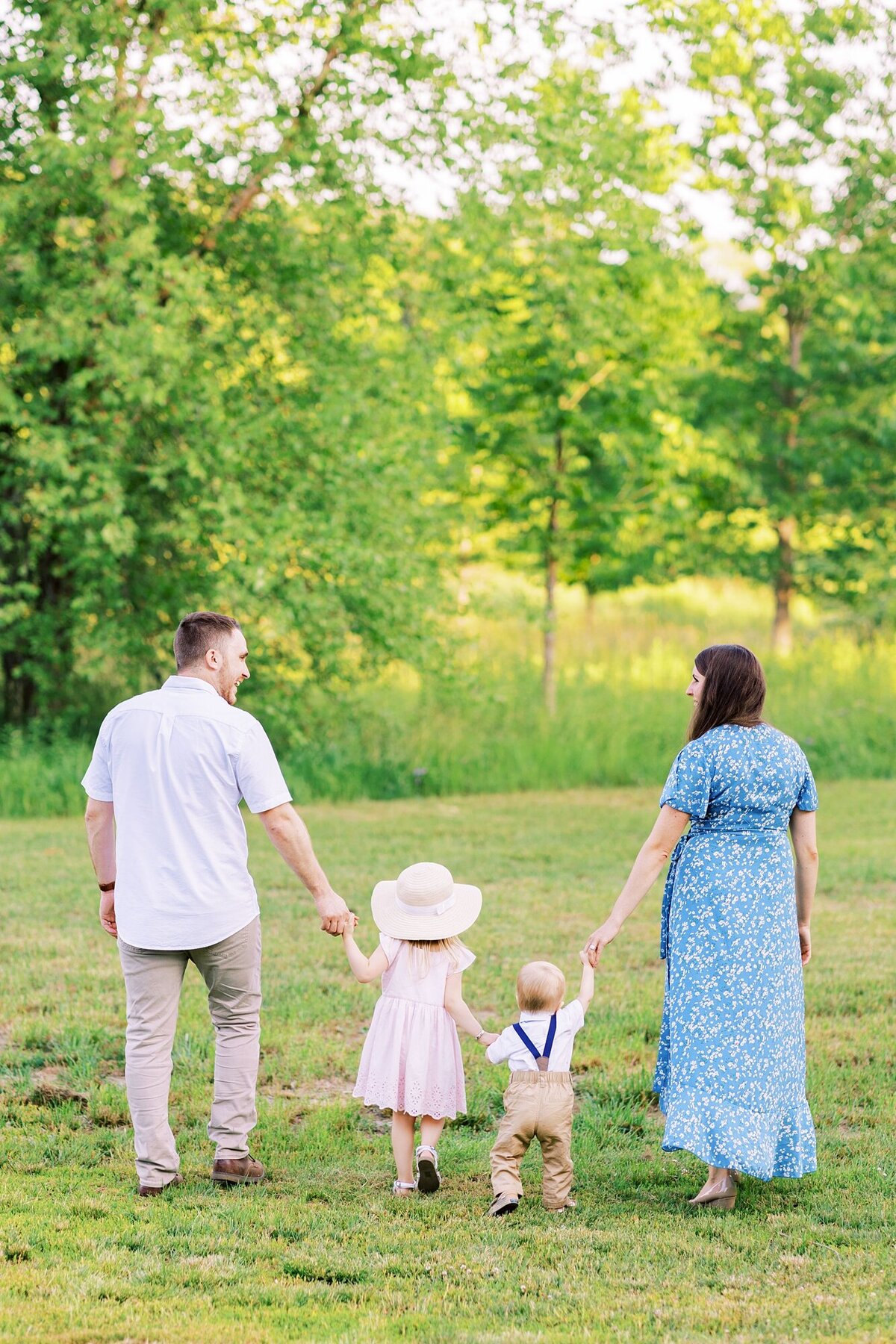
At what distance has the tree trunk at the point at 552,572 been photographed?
56.0 feet

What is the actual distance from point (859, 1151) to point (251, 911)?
2.35 meters

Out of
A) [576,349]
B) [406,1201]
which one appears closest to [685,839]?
[406,1201]

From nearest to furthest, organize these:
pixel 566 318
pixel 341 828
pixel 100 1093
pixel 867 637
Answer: pixel 100 1093
pixel 341 828
pixel 566 318
pixel 867 637

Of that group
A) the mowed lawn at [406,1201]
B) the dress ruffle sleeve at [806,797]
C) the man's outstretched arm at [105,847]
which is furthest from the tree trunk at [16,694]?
the dress ruffle sleeve at [806,797]

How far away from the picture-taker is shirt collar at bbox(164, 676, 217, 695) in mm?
4750

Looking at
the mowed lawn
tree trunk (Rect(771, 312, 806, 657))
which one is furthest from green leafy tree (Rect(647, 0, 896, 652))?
the mowed lawn

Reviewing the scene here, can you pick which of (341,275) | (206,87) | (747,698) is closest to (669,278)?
(341,275)

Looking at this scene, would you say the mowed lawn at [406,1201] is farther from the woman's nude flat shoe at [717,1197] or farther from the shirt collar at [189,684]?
the shirt collar at [189,684]

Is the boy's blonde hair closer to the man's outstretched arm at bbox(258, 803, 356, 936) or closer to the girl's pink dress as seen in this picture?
the girl's pink dress

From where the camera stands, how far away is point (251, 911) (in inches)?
188

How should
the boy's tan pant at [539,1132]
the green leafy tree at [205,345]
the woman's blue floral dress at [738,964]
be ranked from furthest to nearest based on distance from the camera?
the green leafy tree at [205,345], the woman's blue floral dress at [738,964], the boy's tan pant at [539,1132]

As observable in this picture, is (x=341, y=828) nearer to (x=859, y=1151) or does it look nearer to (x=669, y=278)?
(x=859, y=1151)

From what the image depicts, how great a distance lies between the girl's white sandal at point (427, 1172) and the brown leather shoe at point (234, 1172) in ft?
1.84

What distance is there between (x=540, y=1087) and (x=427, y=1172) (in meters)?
0.53
